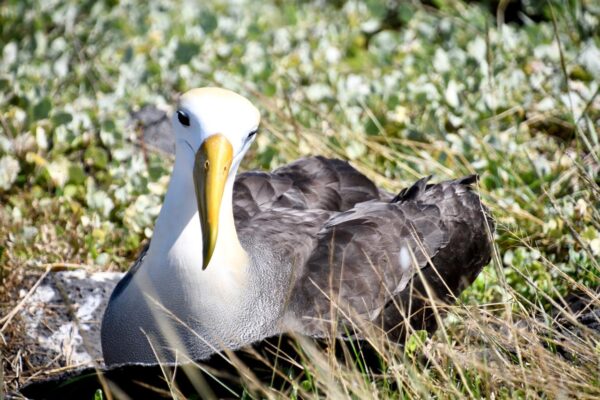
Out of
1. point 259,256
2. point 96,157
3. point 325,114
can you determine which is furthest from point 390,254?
point 96,157

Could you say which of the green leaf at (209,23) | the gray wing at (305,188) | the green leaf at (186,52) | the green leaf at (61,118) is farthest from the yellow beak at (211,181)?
the green leaf at (209,23)

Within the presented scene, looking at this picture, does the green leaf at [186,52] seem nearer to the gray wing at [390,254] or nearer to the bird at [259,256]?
the bird at [259,256]

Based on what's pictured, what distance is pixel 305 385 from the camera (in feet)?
9.77

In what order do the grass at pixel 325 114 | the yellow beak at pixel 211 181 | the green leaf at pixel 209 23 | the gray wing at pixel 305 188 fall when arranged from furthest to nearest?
the green leaf at pixel 209 23 < the grass at pixel 325 114 < the gray wing at pixel 305 188 < the yellow beak at pixel 211 181

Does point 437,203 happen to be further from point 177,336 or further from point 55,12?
point 55,12

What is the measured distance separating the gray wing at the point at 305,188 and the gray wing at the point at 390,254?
0.77 feet

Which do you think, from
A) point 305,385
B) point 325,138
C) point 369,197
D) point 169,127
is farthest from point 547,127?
point 305,385

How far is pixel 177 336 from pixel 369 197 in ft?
4.58

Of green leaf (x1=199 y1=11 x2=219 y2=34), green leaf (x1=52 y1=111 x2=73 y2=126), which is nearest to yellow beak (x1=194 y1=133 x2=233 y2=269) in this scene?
green leaf (x1=52 y1=111 x2=73 y2=126)

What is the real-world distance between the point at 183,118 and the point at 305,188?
4.03 feet

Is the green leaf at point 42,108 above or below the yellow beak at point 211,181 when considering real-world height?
below

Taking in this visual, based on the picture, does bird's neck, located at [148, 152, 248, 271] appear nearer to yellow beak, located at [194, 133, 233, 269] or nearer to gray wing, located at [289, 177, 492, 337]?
yellow beak, located at [194, 133, 233, 269]

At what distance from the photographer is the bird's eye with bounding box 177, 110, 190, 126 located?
3092mm

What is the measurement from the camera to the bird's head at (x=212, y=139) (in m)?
2.97
